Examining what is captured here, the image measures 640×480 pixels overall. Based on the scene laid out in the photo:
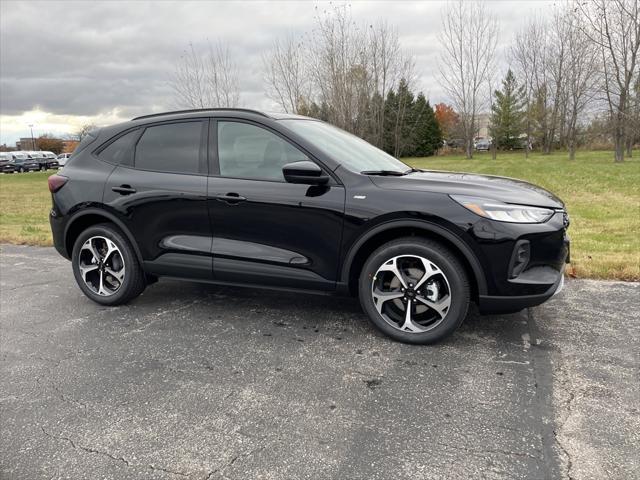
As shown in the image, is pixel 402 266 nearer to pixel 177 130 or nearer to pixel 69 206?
pixel 177 130

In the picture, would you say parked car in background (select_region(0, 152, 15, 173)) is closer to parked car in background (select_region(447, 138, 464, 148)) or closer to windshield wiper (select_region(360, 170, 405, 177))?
parked car in background (select_region(447, 138, 464, 148))

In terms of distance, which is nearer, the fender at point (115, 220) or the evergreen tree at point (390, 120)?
the fender at point (115, 220)

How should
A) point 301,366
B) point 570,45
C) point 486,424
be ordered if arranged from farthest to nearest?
point 570,45 < point 301,366 < point 486,424

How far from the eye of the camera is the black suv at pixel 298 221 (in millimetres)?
3270

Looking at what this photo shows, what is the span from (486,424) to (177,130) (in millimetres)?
3229

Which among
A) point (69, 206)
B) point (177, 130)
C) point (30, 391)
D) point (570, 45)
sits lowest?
point (30, 391)

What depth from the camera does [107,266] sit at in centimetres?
445

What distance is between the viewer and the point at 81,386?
3045 millimetres

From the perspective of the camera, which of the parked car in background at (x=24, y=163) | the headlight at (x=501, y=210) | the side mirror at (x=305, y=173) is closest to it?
the headlight at (x=501, y=210)

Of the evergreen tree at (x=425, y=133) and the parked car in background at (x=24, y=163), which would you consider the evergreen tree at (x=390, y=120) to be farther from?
the parked car in background at (x=24, y=163)

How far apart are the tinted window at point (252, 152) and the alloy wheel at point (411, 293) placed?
1050 mm

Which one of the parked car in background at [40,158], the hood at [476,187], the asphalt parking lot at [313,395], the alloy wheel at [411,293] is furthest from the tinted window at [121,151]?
the parked car in background at [40,158]

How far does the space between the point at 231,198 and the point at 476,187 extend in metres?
1.79

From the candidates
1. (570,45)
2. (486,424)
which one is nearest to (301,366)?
(486,424)
